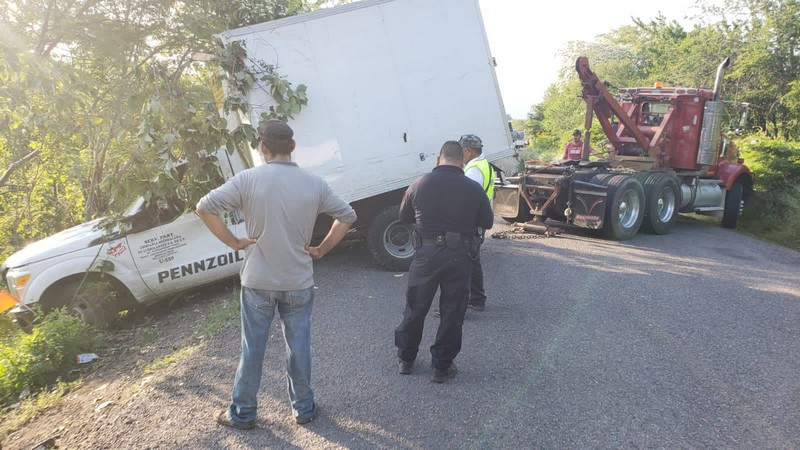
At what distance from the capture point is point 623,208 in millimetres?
8586

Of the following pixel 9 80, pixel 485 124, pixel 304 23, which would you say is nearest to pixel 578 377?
pixel 485 124

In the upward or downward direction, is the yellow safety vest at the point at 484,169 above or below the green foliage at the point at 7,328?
above

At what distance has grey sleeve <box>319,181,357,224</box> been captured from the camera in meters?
3.15

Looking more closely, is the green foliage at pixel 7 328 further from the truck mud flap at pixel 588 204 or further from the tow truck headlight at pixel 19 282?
the truck mud flap at pixel 588 204

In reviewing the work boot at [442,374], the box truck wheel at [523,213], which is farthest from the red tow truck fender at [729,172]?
the work boot at [442,374]

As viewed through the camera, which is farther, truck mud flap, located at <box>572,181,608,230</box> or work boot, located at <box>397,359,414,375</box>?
truck mud flap, located at <box>572,181,608,230</box>

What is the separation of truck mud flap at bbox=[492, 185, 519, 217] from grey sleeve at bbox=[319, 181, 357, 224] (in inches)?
248

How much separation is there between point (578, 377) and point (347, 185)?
360 cm

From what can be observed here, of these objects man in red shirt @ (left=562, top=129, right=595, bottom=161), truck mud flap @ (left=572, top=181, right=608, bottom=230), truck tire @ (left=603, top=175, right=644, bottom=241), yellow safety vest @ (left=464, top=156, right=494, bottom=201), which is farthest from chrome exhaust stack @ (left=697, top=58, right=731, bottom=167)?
yellow safety vest @ (left=464, top=156, right=494, bottom=201)

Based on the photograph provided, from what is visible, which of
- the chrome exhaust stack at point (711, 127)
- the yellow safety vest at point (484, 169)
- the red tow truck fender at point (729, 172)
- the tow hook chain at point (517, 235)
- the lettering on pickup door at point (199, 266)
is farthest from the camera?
the red tow truck fender at point (729, 172)

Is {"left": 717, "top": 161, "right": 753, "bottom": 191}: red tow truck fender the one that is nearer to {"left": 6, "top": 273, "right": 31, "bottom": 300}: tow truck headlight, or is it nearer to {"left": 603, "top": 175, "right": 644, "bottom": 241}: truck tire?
{"left": 603, "top": 175, "right": 644, "bottom": 241}: truck tire

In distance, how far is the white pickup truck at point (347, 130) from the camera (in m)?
5.77

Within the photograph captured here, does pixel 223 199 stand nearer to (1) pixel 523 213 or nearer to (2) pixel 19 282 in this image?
(2) pixel 19 282

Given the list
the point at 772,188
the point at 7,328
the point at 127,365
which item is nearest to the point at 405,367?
the point at 127,365
